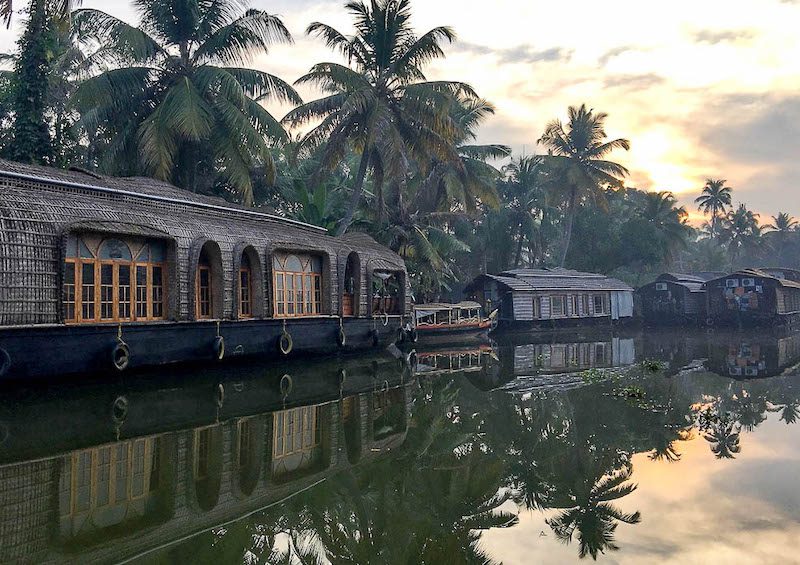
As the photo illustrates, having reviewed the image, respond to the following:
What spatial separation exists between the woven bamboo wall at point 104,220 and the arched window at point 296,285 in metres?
0.35

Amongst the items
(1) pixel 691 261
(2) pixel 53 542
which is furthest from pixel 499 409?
(1) pixel 691 261

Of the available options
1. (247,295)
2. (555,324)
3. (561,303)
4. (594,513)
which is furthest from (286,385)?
(561,303)

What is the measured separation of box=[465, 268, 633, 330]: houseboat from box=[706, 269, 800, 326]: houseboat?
4.94 m

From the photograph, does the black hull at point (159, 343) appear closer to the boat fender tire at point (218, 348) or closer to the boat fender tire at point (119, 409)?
the boat fender tire at point (218, 348)

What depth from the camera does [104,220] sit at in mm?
11508

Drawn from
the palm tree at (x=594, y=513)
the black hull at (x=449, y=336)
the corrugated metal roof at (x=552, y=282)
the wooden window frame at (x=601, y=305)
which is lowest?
the palm tree at (x=594, y=513)

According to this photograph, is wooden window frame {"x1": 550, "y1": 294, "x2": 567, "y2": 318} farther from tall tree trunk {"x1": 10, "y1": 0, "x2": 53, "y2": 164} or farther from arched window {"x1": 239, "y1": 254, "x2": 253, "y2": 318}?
tall tree trunk {"x1": 10, "y1": 0, "x2": 53, "y2": 164}

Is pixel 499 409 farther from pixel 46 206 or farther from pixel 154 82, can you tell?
pixel 154 82

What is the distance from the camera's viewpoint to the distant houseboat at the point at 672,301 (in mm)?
36281

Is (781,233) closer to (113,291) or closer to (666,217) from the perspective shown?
(666,217)

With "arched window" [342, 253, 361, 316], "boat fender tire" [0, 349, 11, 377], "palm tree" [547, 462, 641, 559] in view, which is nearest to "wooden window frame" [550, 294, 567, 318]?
"arched window" [342, 253, 361, 316]

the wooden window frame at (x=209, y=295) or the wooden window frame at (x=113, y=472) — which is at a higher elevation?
the wooden window frame at (x=209, y=295)

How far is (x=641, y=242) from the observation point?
42.4 m

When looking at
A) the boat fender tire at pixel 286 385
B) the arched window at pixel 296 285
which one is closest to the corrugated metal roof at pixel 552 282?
the arched window at pixel 296 285
